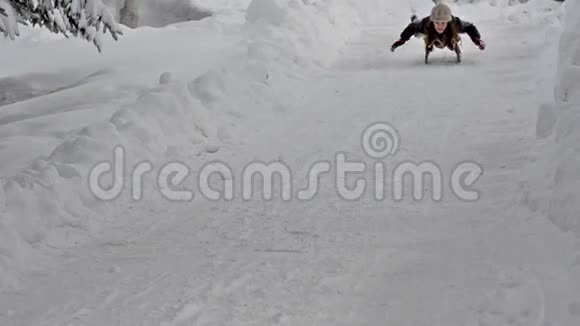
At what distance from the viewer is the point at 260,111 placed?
28.0ft

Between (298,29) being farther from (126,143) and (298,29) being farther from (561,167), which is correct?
(561,167)

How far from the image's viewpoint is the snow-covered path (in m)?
3.94

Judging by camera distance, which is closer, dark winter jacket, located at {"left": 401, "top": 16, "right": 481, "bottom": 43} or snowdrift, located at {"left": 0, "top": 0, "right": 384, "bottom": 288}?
snowdrift, located at {"left": 0, "top": 0, "right": 384, "bottom": 288}

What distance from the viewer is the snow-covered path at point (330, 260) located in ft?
12.9

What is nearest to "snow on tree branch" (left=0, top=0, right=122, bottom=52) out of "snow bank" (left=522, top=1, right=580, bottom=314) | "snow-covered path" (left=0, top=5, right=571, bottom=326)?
"snow-covered path" (left=0, top=5, right=571, bottom=326)

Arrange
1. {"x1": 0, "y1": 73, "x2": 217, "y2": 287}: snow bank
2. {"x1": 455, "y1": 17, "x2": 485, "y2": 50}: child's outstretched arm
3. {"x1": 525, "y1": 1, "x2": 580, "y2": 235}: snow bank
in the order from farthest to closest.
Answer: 1. {"x1": 455, "y1": 17, "x2": 485, "y2": 50}: child's outstretched arm
2. {"x1": 0, "y1": 73, "x2": 217, "y2": 287}: snow bank
3. {"x1": 525, "y1": 1, "x2": 580, "y2": 235}: snow bank

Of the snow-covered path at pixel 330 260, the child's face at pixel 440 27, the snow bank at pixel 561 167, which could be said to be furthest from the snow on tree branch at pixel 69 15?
the child's face at pixel 440 27

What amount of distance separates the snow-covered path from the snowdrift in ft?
1.04

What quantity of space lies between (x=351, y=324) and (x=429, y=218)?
1586mm

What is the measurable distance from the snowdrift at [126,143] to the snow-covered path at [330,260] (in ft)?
1.04

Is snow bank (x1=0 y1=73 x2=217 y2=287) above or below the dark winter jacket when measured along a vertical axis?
below

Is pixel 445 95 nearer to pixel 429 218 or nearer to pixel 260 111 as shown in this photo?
pixel 260 111

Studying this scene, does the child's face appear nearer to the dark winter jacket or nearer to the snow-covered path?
the dark winter jacket

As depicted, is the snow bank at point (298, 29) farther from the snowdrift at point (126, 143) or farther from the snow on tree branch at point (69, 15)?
the snow on tree branch at point (69, 15)
